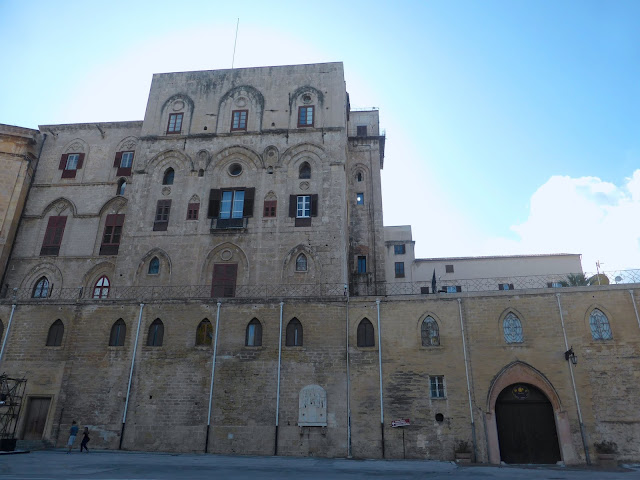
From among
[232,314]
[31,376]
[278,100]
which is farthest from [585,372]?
[31,376]

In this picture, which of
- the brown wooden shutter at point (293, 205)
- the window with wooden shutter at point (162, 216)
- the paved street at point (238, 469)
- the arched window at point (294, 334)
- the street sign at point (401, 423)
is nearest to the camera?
the paved street at point (238, 469)

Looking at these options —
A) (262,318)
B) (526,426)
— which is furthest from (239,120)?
(526,426)

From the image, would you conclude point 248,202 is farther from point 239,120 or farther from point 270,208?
point 239,120

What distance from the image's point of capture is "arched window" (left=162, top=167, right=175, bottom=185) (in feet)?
92.5

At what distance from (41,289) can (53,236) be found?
3.36 m

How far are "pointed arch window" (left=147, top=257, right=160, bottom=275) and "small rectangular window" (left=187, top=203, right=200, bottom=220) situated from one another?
3.00 meters

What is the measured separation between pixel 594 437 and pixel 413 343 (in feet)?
25.4

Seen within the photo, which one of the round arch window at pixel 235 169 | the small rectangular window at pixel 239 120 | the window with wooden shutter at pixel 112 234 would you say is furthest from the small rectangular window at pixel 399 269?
the window with wooden shutter at pixel 112 234

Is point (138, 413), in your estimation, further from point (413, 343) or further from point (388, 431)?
point (413, 343)

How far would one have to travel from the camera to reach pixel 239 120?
96.5 feet

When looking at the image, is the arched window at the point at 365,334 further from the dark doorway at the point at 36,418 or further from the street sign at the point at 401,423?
the dark doorway at the point at 36,418

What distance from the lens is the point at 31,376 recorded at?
882 inches

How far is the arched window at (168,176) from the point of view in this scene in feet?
92.5

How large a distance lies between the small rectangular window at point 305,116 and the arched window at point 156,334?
14375mm
